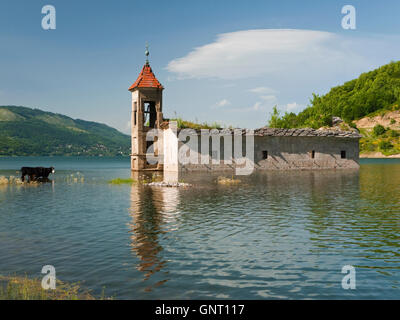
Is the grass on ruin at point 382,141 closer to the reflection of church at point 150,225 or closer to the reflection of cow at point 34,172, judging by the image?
the reflection of cow at point 34,172

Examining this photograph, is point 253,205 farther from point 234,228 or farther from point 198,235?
point 198,235

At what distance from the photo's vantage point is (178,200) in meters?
20.5

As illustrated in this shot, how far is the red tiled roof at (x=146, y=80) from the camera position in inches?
1835

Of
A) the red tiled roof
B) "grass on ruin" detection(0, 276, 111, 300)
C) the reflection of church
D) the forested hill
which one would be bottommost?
"grass on ruin" detection(0, 276, 111, 300)

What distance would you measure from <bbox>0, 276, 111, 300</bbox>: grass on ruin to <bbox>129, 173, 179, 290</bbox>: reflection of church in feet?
4.86

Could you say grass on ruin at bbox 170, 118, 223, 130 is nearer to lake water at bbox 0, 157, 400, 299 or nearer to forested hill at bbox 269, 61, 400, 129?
lake water at bbox 0, 157, 400, 299

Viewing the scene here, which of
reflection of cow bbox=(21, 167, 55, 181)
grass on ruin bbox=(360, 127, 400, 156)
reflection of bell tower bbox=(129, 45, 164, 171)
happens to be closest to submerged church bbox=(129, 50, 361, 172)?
reflection of bell tower bbox=(129, 45, 164, 171)

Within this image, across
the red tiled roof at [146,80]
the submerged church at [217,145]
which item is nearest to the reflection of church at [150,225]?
the submerged church at [217,145]

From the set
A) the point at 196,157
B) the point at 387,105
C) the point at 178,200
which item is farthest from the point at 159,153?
the point at 387,105

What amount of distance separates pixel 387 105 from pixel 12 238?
15562 centimetres

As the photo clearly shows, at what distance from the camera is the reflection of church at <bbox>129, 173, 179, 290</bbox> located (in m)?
9.32

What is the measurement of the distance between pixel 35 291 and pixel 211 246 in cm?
496

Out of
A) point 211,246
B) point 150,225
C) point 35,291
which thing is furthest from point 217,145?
point 35,291

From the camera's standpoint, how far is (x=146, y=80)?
155ft
